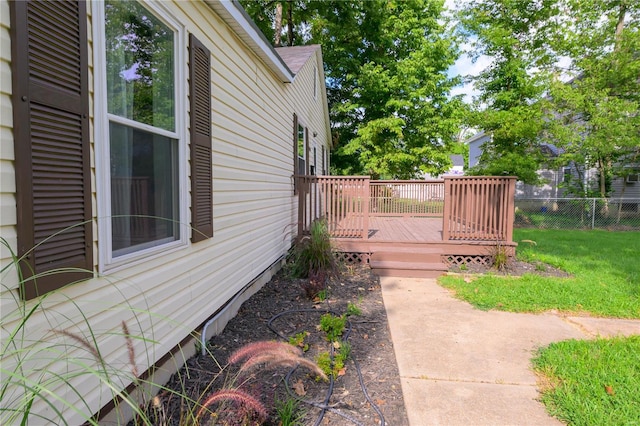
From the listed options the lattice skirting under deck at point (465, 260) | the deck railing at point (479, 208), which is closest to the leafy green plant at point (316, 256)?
the lattice skirting under deck at point (465, 260)

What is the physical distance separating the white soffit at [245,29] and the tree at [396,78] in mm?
10772

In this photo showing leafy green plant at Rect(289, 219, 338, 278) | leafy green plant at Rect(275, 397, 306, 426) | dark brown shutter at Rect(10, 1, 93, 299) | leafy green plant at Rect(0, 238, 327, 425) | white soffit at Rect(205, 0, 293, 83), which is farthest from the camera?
leafy green plant at Rect(289, 219, 338, 278)

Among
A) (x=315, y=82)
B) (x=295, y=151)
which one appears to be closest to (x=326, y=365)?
(x=295, y=151)

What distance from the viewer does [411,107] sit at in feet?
50.4

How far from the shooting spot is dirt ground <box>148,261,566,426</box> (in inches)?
83.3

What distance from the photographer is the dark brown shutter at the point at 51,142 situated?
4.58 ft

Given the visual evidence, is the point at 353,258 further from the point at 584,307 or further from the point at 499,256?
the point at 584,307

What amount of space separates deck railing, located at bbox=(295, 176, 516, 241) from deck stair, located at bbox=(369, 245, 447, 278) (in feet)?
1.62

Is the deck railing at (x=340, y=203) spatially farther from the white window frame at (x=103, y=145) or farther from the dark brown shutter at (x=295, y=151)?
the white window frame at (x=103, y=145)

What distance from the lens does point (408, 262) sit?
6.10m

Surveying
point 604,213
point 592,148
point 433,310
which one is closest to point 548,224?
point 604,213

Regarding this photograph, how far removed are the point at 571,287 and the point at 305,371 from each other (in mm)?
4253

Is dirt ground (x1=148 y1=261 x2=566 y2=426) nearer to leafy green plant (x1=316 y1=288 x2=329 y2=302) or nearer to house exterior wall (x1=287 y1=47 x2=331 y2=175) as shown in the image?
leafy green plant (x1=316 y1=288 x2=329 y2=302)

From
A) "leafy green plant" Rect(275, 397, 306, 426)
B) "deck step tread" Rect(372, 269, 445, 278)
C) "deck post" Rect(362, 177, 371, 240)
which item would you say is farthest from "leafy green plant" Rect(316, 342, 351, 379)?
"deck post" Rect(362, 177, 371, 240)
